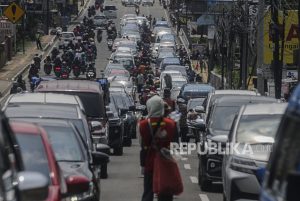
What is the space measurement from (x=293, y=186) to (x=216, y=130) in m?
13.7

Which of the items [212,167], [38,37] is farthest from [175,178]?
[38,37]

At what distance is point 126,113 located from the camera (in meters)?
35.2

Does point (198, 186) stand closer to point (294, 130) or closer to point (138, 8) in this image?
point (294, 130)

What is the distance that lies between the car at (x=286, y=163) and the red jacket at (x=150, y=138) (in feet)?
20.5

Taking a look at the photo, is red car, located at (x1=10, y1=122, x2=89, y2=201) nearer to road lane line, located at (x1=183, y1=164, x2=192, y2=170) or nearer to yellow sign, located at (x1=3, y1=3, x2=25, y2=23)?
road lane line, located at (x1=183, y1=164, x2=192, y2=170)

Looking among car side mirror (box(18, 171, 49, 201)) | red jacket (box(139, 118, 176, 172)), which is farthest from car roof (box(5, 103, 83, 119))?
car side mirror (box(18, 171, 49, 201))

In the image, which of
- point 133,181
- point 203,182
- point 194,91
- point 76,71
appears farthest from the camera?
point 76,71

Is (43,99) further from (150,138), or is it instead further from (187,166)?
(187,166)

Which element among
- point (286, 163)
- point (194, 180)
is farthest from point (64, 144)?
point (194, 180)

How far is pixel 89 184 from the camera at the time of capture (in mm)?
13469

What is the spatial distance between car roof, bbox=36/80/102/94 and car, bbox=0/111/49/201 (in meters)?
16.2

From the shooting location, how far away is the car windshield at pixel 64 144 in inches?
582

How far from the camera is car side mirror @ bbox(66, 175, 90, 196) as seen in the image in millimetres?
12648

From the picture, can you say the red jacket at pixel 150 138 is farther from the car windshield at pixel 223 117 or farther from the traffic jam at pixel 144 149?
the car windshield at pixel 223 117
